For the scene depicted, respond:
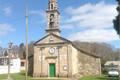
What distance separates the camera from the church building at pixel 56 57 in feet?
135

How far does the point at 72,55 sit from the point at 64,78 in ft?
14.9

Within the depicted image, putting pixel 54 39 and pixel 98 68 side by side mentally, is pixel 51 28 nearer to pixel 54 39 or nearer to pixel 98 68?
pixel 54 39

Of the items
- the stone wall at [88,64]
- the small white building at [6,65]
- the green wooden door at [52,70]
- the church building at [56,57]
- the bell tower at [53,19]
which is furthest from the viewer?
the small white building at [6,65]

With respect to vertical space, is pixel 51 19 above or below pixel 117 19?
above

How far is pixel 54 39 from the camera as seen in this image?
42.1m

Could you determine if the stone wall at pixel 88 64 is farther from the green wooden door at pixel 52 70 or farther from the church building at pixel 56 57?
the green wooden door at pixel 52 70

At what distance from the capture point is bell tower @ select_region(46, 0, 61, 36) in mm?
43781

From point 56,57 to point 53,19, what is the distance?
695cm

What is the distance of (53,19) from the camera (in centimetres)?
4375

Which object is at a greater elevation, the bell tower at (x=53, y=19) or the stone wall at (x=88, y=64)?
the bell tower at (x=53, y=19)

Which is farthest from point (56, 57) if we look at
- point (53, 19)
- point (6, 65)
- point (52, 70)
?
point (6, 65)

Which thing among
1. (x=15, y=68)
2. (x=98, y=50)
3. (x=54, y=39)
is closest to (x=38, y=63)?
(x=54, y=39)

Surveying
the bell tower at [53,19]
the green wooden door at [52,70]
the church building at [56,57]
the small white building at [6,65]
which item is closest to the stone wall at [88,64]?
the church building at [56,57]

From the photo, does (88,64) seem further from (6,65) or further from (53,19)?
(6,65)
